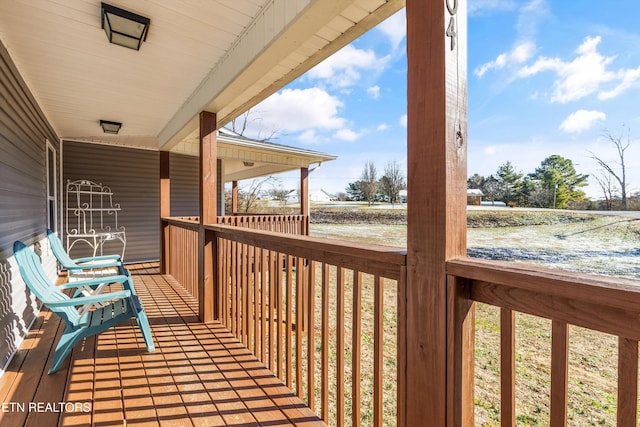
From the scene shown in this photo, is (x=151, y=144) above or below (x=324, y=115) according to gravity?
below

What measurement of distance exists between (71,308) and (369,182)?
22.3 m

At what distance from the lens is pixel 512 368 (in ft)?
3.35

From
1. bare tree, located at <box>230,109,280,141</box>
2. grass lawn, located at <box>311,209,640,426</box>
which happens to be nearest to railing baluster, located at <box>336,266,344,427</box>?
grass lawn, located at <box>311,209,640,426</box>

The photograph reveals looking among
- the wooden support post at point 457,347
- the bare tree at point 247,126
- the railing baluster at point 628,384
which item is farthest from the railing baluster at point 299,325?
the bare tree at point 247,126

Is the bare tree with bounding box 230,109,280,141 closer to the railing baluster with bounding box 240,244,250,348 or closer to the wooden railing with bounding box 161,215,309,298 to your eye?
the wooden railing with bounding box 161,215,309,298

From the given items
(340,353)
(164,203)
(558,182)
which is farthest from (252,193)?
(340,353)

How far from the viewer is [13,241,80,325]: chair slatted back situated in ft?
7.34

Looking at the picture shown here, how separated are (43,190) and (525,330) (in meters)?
7.00

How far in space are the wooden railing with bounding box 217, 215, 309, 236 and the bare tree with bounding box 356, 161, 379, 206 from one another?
44.6 ft

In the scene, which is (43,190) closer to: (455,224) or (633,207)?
(455,224)

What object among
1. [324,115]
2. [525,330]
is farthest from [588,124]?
[324,115]

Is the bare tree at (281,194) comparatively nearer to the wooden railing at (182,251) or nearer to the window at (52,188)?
the wooden railing at (182,251)

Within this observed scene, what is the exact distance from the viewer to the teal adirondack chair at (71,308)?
7.45 ft

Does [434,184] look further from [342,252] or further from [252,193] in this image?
[252,193]
